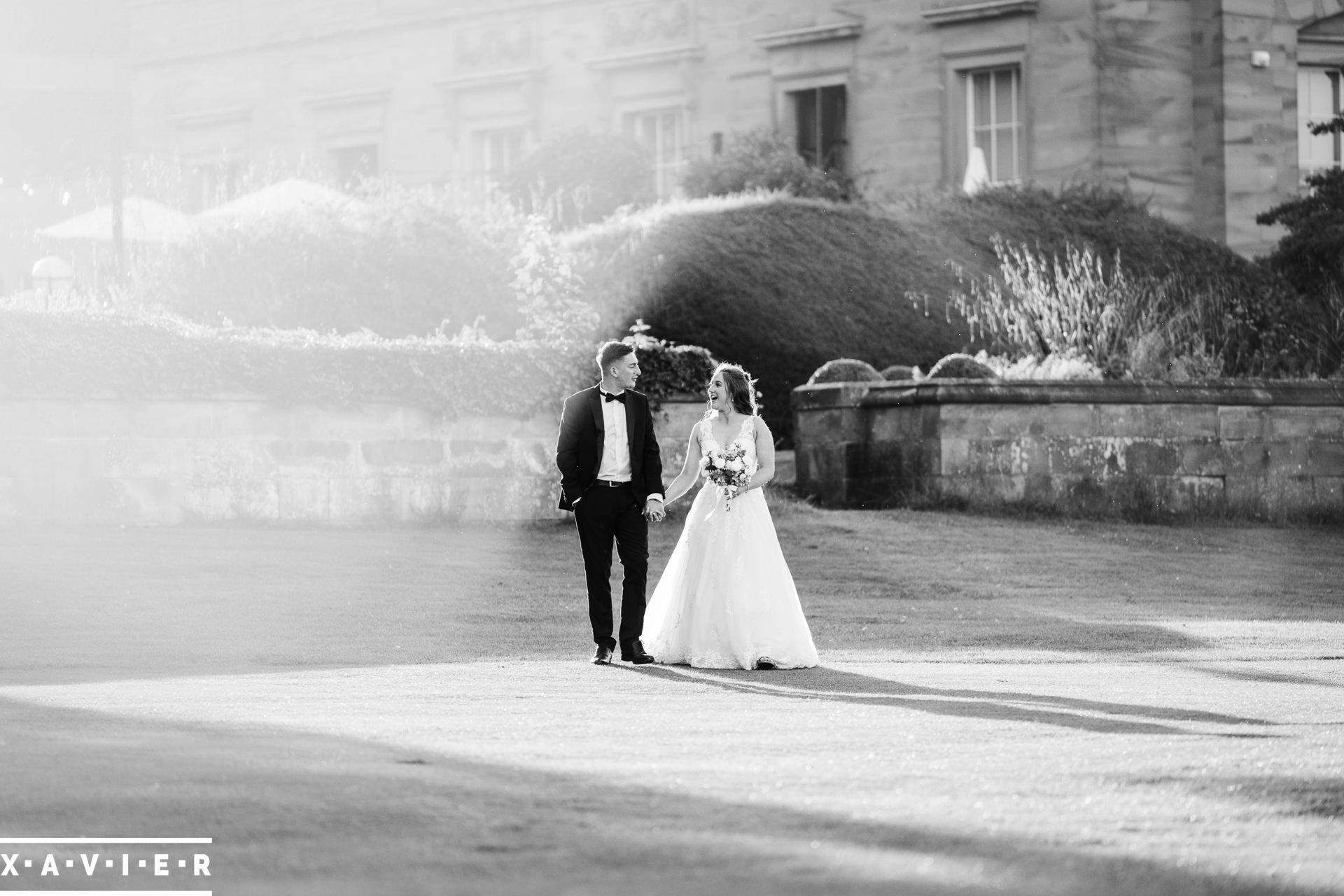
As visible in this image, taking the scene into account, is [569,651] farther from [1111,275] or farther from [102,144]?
[102,144]

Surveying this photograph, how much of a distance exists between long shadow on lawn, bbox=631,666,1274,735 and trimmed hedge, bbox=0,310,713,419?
8.54m

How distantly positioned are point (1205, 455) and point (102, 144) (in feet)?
111

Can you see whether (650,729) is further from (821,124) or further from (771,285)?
(821,124)

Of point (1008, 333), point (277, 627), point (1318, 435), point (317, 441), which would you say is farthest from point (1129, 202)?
point (277, 627)

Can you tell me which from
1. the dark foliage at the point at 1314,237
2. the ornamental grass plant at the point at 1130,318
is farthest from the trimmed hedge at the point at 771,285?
the dark foliage at the point at 1314,237

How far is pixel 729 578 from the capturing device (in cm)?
1308

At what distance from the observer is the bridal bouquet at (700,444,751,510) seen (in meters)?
13.4

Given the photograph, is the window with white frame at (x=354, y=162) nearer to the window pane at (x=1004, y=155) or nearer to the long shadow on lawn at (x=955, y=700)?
the window pane at (x=1004, y=155)

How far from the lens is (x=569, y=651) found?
13.9 m

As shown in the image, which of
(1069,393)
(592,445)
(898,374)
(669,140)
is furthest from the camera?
(669,140)

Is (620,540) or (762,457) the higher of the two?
(762,457)

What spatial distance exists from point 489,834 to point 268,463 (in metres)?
14.4

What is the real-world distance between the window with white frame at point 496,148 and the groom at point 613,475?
27.9 meters

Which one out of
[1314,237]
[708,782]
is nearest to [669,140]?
[1314,237]
